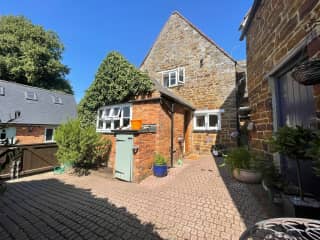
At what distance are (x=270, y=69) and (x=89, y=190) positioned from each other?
21.6 feet

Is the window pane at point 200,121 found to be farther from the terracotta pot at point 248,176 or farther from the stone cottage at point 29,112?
the stone cottage at point 29,112

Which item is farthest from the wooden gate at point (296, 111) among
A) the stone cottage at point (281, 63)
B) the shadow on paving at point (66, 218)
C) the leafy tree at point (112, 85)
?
the leafy tree at point (112, 85)

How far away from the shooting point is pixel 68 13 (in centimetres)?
1094

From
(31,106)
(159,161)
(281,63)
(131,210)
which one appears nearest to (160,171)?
(159,161)

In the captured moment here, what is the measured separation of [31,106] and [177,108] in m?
14.7

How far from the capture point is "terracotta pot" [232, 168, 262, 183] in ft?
15.6

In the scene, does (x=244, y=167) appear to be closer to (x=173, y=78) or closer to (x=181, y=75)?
(x=181, y=75)

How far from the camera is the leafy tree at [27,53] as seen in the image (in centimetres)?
1788

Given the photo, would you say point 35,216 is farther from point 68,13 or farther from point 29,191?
point 68,13

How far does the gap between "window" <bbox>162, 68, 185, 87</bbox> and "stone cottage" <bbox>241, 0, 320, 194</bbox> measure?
631cm

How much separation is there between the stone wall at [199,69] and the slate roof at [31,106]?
11167 mm

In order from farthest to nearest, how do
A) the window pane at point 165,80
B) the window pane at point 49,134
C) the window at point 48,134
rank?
the window pane at point 49,134 → the window at point 48,134 → the window pane at point 165,80

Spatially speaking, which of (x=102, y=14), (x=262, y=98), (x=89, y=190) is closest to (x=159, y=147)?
(x=89, y=190)

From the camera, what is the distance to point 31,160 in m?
7.24
